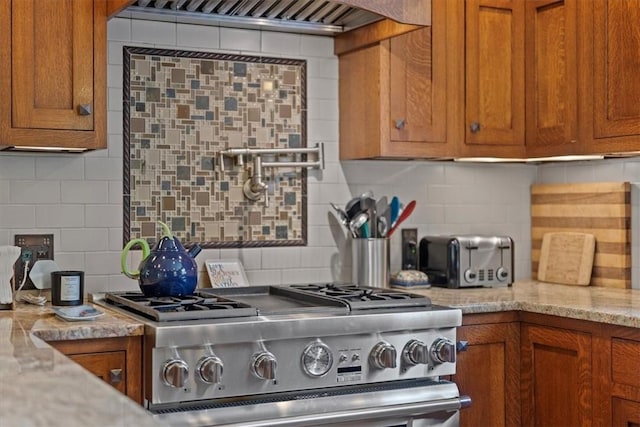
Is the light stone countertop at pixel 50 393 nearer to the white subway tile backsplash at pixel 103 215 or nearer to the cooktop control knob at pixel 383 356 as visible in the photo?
the white subway tile backsplash at pixel 103 215

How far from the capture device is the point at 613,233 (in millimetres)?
3615

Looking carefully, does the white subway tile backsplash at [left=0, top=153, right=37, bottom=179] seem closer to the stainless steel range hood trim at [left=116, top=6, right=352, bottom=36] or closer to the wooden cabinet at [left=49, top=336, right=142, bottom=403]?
the stainless steel range hood trim at [left=116, top=6, right=352, bottom=36]

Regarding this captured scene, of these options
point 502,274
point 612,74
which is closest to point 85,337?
point 502,274

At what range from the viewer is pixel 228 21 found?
3.37m

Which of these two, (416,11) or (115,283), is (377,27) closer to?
(416,11)

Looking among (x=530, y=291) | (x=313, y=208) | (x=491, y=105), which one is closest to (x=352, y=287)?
(x=313, y=208)

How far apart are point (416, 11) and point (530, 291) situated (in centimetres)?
121

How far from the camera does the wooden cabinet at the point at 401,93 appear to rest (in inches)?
133

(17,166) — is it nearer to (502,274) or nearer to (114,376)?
(114,376)

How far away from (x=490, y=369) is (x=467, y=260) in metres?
0.58

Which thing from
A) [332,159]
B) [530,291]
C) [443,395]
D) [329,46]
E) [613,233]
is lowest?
[443,395]

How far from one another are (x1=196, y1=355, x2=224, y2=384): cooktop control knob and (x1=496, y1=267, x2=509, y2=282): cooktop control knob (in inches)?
61.7

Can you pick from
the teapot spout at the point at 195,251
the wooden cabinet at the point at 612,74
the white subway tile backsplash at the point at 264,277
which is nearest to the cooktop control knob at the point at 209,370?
the teapot spout at the point at 195,251

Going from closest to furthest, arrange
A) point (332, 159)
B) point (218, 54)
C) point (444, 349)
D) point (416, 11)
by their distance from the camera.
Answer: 1. point (444, 349)
2. point (416, 11)
3. point (218, 54)
4. point (332, 159)
